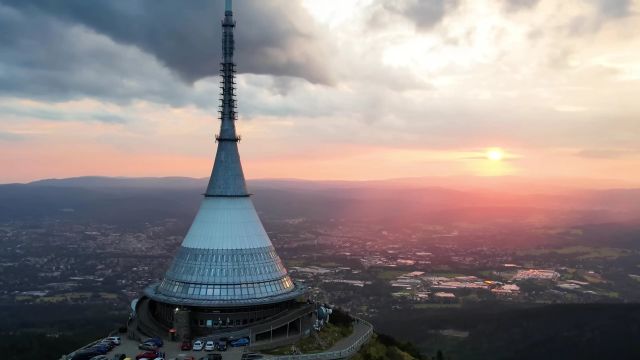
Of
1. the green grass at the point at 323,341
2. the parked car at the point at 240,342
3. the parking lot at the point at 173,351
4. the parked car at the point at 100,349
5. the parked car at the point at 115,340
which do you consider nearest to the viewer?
the parking lot at the point at 173,351

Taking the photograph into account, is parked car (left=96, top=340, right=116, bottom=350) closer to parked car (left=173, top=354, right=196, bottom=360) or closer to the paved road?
parked car (left=173, top=354, right=196, bottom=360)

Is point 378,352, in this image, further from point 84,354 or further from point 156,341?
point 84,354

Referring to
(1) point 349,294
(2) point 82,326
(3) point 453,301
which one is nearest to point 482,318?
(3) point 453,301

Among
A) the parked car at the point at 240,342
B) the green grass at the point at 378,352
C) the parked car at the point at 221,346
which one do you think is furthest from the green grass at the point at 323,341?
the parked car at the point at 221,346

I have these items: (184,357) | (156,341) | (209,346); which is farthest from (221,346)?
(156,341)

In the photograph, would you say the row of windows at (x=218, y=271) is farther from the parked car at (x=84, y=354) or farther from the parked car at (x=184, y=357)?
the parked car at (x=84, y=354)

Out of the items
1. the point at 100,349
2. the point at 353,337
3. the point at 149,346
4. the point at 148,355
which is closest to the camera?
the point at 148,355

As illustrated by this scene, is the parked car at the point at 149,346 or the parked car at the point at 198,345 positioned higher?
the parked car at the point at 198,345
